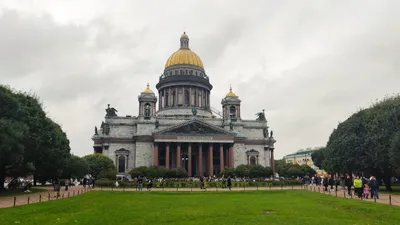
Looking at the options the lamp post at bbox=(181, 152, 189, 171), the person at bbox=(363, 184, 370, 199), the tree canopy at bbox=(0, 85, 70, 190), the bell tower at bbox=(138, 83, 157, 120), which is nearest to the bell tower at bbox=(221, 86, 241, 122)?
the lamp post at bbox=(181, 152, 189, 171)

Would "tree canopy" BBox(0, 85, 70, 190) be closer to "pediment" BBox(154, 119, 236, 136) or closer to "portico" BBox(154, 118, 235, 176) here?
"portico" BBox(154, 118, 235, 176)

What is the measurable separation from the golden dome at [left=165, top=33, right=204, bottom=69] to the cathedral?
557 mm

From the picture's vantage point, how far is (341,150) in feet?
142

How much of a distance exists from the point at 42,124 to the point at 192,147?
44.0 metres

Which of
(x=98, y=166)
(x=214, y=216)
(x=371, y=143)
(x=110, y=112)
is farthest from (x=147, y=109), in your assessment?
(x=214, y=216)

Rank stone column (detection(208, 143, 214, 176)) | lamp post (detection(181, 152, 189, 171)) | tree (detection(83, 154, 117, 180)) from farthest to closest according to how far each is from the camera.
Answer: lamp post (detection(181, 152, 189, 171))
stone column (detection(208, 143, 214, 176))
tree (detection(83, 154, 117, 180))

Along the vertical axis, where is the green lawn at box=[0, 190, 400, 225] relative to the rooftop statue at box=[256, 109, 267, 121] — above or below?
below

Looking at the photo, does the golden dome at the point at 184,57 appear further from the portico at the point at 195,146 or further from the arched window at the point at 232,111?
the portico at the point at 195,146

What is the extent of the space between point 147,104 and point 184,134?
13290 mm

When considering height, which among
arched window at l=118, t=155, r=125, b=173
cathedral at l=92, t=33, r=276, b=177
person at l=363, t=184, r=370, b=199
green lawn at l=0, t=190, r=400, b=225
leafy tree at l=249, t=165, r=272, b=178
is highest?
cathedral at l=92, t=33, r=276, b=177

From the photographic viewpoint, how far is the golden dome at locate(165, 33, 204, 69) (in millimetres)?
97250

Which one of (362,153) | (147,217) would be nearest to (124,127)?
(362,153)

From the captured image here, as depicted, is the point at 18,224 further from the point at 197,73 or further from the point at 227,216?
the point at 197,73

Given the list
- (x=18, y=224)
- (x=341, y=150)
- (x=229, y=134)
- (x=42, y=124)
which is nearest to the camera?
(x=18, y=224)
